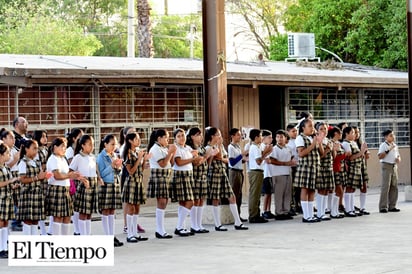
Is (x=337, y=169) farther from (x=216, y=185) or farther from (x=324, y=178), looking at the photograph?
(x=216, y=185)

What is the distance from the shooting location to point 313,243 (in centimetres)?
1476

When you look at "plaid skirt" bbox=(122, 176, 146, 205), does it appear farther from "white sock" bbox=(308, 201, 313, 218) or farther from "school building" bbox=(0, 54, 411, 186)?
"school building" bbox=(0, 54, 411, 186)

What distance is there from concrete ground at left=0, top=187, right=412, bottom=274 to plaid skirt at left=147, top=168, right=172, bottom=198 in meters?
0.69

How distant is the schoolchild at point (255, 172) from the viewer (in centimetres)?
1794

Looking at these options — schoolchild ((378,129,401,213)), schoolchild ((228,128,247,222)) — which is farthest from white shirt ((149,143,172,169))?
schoolchild ((378,129,401,213))

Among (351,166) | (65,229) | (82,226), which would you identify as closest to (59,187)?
(65,229)

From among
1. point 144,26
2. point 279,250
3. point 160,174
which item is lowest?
point 279,250

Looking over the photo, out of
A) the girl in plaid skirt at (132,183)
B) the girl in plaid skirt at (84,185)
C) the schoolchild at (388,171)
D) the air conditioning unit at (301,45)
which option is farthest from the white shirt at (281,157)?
the air conditioning unit at (301,45)

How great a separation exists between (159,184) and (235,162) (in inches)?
87.5

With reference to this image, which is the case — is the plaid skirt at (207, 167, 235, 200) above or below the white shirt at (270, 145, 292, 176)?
below

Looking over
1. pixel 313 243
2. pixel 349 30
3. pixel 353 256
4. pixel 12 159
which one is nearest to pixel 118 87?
pixel 12 159

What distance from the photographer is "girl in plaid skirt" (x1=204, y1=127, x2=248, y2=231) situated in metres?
16.9

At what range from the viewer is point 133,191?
1562 centimetres

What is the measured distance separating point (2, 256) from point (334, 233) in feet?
16.8
